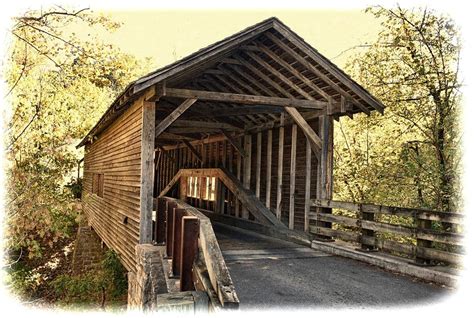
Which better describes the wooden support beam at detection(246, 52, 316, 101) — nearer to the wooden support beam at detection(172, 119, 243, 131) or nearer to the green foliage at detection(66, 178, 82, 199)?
the wooden support beam at detection(172, 119, 243, 131)

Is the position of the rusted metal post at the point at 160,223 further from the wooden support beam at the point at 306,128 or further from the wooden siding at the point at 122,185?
the wooden support beam at the point at 306,128

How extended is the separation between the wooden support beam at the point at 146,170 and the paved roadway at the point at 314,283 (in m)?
1.95

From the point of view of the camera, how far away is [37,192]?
26.6 feet

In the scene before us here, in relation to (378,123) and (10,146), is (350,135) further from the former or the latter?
(10,146)

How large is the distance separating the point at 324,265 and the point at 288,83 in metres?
4.80

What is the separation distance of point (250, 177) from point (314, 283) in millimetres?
7160

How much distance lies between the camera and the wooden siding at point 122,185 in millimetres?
9922

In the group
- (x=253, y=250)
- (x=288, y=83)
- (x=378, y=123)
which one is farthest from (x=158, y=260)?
(x=378, y=123)

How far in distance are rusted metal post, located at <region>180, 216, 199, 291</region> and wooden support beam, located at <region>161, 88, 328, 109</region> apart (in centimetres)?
421

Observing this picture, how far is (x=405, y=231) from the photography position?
24.3 ft

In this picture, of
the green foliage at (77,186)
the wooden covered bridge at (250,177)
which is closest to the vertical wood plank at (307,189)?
the wooden covered bridge at (250,177)

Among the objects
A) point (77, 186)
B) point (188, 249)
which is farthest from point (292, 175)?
point (77, 186)

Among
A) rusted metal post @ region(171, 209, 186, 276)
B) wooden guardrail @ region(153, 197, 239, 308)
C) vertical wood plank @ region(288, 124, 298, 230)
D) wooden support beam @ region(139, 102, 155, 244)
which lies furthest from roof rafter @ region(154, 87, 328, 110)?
rusted metal post @ region(171, 209, 186, 276)

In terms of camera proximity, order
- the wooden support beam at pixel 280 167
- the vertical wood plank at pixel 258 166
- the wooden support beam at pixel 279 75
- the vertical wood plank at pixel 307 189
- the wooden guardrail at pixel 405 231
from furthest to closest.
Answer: the vertical wood plank at pixel 258 166 < the wooden support beam at pixel 280 167 < the vertical wood plank at pixel 307 189 < the wooden support beam at pixel 279 75 < the wooden guardrail at pixel 405 231
